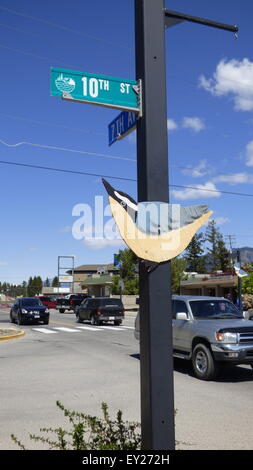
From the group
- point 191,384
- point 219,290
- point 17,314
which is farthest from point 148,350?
point 219,290

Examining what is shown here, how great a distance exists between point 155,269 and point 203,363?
752cm

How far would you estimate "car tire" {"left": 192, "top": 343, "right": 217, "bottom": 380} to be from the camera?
1008cm

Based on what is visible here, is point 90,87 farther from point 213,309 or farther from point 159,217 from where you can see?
point 213,309

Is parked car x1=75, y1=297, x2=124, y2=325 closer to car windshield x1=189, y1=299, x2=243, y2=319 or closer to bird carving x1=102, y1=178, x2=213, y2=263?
car windshield x1=189, y1=299, x2=243, y2=319

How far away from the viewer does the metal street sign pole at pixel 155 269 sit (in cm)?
336

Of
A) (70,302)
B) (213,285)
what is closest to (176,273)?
(213,285)

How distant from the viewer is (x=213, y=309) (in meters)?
11.6

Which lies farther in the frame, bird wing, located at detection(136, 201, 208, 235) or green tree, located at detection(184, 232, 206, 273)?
green tree, located at detection(184, 232, 206, 273)

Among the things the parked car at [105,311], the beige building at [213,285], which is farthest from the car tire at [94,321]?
the beige building at [213,285]

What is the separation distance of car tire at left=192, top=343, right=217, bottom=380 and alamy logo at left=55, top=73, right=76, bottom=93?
7.63 m

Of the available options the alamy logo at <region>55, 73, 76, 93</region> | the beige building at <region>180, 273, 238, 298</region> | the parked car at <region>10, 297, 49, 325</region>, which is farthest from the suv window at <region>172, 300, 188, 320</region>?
the beige building at <region>180, 273, 238, 298</region>

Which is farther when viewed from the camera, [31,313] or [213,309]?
[31,313]

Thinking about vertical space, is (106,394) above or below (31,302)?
below
